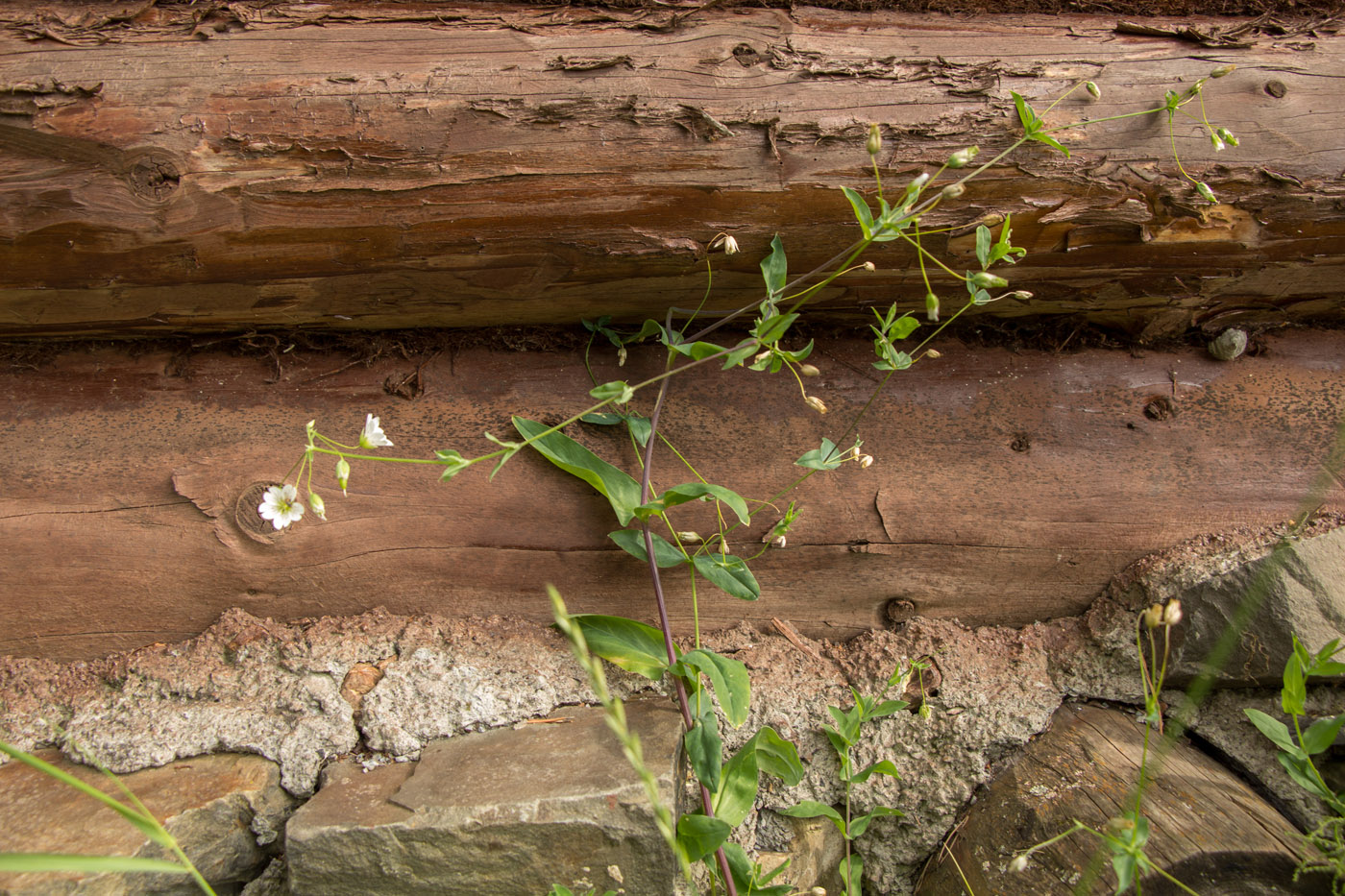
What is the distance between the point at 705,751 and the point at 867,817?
0.36 m

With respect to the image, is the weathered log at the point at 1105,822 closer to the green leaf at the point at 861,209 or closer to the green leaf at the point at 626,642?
the green leaf at the point at 626,642

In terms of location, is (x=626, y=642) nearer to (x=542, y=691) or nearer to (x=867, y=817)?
(x=542, y=691)

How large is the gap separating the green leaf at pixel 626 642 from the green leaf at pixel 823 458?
42 cm

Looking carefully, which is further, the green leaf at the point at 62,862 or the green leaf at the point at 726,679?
the green leaf at the point at 726,679

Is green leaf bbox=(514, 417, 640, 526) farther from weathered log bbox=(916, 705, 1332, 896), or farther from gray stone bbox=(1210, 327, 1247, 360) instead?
gray stone bbox=(1210, 327, 1247, 360)

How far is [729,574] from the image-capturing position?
1543 mm

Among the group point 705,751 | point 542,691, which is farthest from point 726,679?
point 542,691

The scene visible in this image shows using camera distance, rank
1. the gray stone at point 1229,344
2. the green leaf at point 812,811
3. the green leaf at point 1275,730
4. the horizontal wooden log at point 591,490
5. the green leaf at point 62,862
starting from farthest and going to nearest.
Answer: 1. the gray stone at point 1229,344
2. the horizontal wooden log at point 591,490
3. the green leaf at point 812,811
4. the green leaf at point 1275,730
5. the green leaf at point 62,862

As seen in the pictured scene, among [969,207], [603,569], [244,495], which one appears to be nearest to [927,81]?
[969,207]

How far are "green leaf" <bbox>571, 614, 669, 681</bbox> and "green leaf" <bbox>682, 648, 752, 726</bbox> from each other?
0.07 meters

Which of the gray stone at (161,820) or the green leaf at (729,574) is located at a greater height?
the green leaf at (729,574)

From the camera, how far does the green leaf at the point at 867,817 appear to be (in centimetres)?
153

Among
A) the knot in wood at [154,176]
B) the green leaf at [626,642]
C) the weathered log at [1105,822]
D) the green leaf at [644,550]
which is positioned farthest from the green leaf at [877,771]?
the knot in wood at [154,176]

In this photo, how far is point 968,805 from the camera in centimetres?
158
